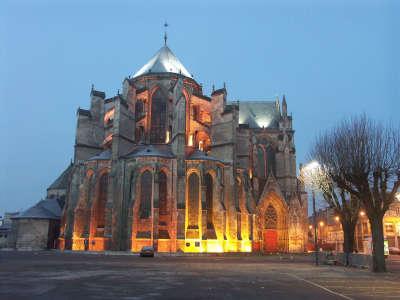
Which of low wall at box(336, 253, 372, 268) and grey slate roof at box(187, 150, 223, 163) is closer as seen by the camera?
low wall at box(336, 253, 372, 268)

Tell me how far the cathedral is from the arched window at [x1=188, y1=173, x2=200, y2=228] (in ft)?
0.32

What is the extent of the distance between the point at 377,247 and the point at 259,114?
128 ft

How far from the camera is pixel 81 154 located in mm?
43469

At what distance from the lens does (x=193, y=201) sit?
37938 mm

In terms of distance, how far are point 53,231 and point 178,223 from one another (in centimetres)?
1860

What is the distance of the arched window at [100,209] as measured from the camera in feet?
124

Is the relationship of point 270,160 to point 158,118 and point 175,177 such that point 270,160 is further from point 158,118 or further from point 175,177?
point 175,177

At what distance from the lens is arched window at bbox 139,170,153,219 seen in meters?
36.7

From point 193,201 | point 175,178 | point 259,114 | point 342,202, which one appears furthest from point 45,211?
point 342,202

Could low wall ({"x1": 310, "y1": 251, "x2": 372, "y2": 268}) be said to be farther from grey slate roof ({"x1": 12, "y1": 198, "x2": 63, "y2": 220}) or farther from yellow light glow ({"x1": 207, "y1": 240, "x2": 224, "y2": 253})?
grey slate roof ({"x1": 12, "y1": 198, "x2": 63, "y2": 220})

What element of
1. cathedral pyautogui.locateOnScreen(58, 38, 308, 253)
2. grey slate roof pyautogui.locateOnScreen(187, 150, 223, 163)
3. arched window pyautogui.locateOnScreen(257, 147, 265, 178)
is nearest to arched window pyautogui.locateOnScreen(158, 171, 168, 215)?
cathedral pyautogui.locateOnScreen(58, 38, 308, 253)


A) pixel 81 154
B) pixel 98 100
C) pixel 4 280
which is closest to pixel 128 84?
pixel 98 100

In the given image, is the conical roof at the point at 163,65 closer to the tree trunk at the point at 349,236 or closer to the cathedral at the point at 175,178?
the cathedral at the point at 175,178

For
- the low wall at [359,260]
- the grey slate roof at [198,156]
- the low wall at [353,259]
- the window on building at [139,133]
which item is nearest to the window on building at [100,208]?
the window on building at [139,133]
